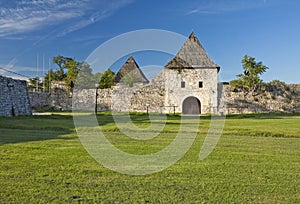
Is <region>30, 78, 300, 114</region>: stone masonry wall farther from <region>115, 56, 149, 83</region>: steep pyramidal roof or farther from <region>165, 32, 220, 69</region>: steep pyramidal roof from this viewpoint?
<region>115, 56, 149, 83</region>: steep pyramidal roof

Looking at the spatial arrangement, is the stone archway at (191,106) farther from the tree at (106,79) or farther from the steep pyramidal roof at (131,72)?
the tree at (106,79)

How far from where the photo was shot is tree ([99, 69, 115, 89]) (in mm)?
33916

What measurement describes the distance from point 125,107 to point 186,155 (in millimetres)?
22973

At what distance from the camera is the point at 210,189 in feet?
9.45

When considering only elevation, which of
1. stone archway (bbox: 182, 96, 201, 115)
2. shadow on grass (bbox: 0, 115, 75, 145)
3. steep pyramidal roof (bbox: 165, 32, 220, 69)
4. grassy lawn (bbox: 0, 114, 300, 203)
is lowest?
grassy lawn (bbox: 0, 114, 300, 203)

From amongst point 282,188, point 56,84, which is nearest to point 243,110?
point 56,84

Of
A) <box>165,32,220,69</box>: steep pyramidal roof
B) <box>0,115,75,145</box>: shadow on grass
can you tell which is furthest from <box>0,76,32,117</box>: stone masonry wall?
<box>165,32,220,69</box>: steep pyramidal roof

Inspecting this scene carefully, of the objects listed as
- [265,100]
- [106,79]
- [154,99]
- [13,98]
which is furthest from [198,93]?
[13,98]

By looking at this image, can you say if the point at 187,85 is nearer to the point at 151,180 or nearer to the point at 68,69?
the point at 68,69

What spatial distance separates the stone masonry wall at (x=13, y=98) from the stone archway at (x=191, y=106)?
1294 centimetres

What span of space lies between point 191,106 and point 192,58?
4.33m

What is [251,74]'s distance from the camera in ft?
82.1

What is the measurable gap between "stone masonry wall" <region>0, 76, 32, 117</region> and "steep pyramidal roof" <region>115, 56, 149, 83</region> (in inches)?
587

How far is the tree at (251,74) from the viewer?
24.9 m
